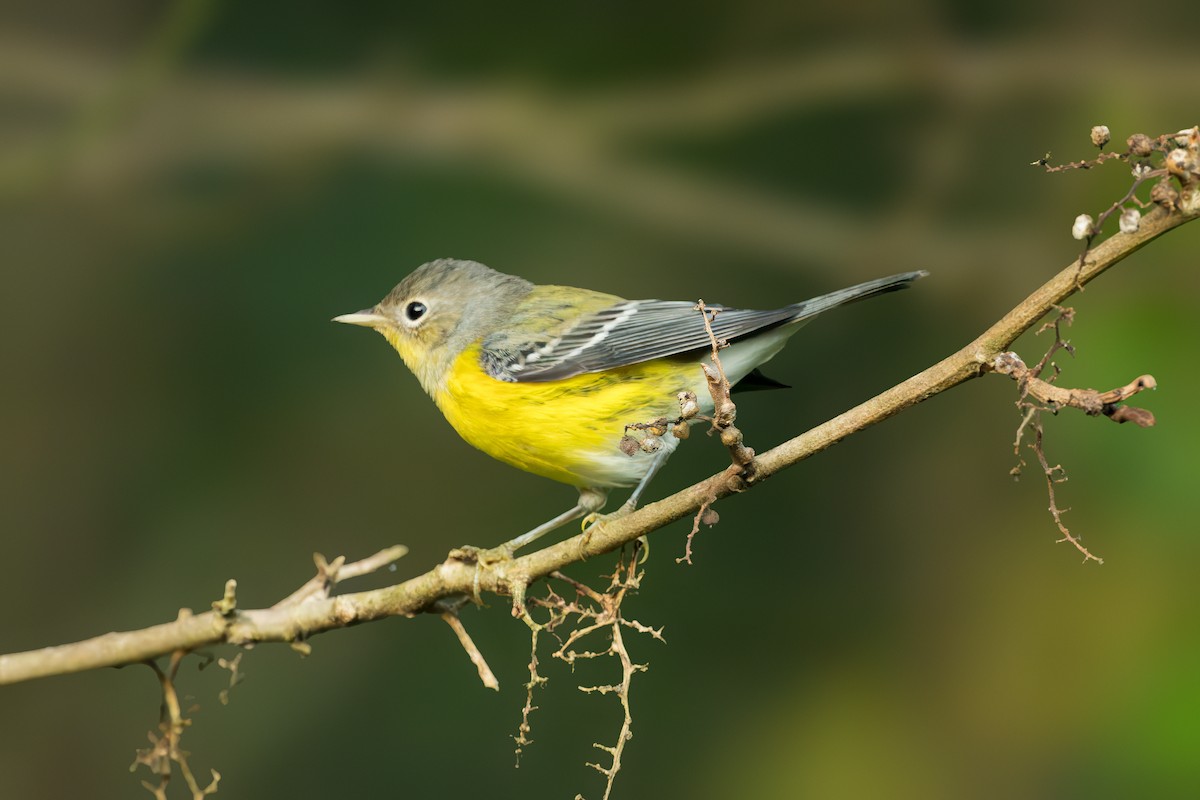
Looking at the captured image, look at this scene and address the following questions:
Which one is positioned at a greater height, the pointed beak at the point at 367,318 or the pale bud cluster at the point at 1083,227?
the pointed beak at the point at 367,318

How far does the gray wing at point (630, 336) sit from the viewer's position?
88.7 inches

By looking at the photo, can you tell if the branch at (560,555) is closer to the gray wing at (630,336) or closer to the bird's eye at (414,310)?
the gray wing at (630,336)

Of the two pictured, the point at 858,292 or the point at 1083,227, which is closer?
the point at 1083,227

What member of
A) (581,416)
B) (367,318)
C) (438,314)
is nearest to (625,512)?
(581,416)

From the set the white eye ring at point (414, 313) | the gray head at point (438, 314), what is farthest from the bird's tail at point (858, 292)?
the white eye ring at point (414, 313)

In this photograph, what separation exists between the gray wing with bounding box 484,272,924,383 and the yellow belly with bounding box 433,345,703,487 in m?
0.04

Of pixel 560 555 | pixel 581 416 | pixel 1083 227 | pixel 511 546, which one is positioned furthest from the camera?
pixel 581 416

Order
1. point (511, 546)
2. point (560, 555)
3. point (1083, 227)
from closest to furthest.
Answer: point (1083, 227), point (560, 555), point (511, 546)

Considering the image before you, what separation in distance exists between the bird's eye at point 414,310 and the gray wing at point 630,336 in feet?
0.69

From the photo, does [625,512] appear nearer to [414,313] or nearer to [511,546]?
[511,546]

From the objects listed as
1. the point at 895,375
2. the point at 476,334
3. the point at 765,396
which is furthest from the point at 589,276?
the point at 476,334

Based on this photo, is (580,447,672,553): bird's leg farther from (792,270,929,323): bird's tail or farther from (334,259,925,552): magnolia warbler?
(792,270,929,323): bird's tail

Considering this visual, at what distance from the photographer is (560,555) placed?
185cm

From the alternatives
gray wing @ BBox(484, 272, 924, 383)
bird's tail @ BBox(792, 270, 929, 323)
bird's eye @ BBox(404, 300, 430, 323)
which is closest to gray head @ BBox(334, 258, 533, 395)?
bird's eye @ BBox(404, 300, 430, 323)
